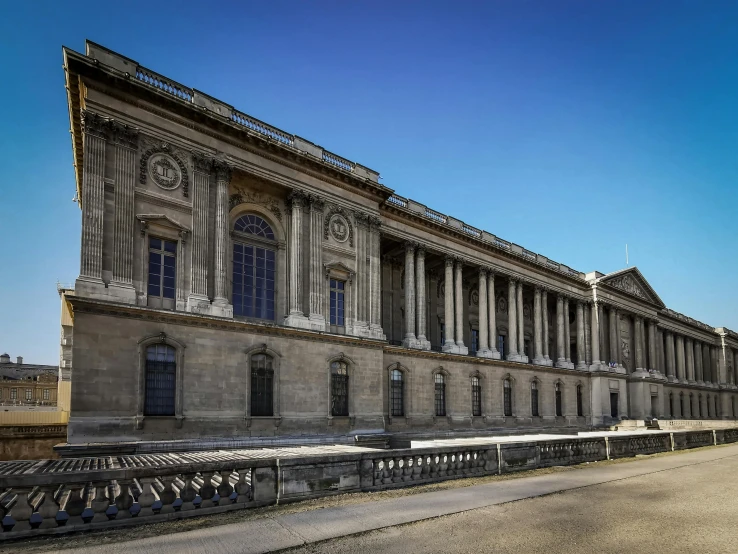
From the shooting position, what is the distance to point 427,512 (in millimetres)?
9023

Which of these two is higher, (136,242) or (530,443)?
(136,242)

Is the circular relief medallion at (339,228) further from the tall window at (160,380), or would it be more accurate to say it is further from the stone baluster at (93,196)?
the stone baluster at (93,196)

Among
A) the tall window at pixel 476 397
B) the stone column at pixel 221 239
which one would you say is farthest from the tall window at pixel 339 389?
the tall window at pixel 476 397

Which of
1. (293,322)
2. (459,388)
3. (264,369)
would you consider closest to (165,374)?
(264,369)

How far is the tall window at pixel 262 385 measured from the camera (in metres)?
23.8

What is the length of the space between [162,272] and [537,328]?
34.8 m

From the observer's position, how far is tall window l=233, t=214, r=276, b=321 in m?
25.3

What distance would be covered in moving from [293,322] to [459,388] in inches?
638

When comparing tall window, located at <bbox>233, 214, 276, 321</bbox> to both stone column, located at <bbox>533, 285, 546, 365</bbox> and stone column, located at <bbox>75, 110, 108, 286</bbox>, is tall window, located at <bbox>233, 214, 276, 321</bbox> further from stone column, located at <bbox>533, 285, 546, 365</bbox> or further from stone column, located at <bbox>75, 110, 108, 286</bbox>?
stone column, located at <bbox>533, 285, 546, 365</bbox>

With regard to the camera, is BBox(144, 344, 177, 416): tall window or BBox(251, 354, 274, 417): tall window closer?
BBox(144, 344, 177, 416): tall window

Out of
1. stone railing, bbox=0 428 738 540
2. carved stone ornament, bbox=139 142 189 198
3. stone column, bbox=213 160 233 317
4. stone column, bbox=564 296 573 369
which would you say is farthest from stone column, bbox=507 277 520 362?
stone railing, bbox=0 428 738 540

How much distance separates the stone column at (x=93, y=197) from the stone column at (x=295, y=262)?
9.20 m

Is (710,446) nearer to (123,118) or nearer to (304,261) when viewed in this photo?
(304,261)

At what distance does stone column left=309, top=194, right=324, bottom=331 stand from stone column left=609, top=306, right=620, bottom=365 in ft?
129
